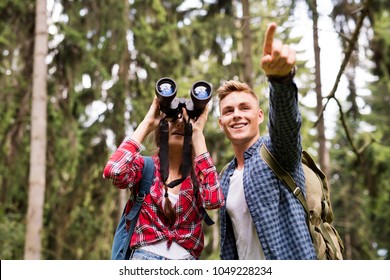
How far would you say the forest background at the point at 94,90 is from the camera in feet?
28.9

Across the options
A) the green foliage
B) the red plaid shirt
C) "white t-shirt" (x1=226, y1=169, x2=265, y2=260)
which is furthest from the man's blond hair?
the green foliage

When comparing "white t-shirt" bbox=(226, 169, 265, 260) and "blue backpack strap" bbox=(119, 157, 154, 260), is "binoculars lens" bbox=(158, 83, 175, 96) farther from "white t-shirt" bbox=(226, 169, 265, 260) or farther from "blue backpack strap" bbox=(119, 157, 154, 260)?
"white t-shirt" bbox=(226, 169, 265, 260)

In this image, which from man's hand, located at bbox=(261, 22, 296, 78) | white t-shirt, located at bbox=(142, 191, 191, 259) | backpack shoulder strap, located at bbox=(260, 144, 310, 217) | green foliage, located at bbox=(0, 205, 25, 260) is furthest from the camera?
green foliage, located at bbox=(0, 205, 25, 260)

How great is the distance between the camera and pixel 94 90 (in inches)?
443

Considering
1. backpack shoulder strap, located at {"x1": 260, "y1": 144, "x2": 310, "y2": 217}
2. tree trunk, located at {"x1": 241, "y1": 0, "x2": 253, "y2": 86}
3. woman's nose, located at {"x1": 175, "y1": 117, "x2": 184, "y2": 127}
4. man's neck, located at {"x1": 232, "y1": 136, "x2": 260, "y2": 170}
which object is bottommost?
backpack shoulder strap, located at {"x1": 260, "y1": 144, "x2": 310, "y2": 217}

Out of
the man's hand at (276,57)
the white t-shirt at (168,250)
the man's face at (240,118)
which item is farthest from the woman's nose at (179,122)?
the man's hand at (276,57)

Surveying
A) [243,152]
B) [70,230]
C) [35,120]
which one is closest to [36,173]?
[35,120]

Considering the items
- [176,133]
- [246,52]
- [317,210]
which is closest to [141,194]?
[176,133]

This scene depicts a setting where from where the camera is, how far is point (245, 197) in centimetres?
282

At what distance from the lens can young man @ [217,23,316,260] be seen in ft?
8.41

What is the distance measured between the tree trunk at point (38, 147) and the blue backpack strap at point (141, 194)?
5.75 meters

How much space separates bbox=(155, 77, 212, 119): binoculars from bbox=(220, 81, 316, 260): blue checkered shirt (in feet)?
1.67

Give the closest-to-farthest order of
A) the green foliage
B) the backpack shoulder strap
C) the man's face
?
the backpack shoulder strap < the man's face < the green foliage

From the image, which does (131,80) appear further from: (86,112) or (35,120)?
(35,120)
